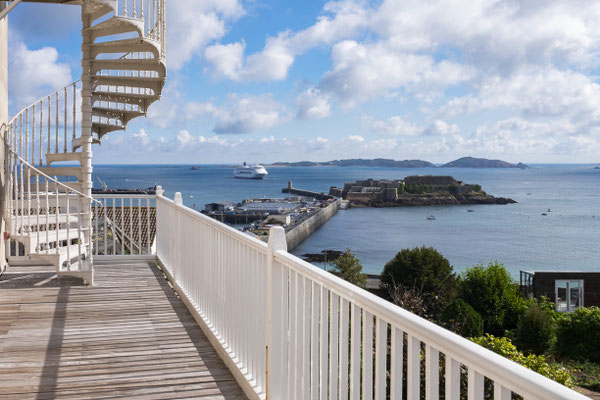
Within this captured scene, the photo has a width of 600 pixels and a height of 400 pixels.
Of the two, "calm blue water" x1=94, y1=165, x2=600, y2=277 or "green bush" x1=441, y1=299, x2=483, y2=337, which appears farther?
"calm blue water" x1=94, y1=165, x2=600, y2=277

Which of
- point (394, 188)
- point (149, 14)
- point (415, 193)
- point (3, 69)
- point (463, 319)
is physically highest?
point (149, 14)

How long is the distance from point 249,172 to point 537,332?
119m

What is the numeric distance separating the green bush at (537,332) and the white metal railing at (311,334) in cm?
1877

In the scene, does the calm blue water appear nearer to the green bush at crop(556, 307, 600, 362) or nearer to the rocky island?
the rocky island

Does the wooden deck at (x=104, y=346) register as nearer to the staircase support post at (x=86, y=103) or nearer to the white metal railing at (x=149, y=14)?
the staircase support post at (x=86, y=103)

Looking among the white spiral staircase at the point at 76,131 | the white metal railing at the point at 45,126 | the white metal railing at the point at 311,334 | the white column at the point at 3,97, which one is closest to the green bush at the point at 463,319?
the white spiral staircase at the point at 76,131

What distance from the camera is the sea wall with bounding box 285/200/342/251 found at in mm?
56969

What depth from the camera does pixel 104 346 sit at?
343 cm

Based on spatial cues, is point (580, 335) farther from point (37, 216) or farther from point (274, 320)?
point (274, 320)

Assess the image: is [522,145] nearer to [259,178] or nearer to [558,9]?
[558,9]

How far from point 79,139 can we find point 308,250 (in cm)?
5192

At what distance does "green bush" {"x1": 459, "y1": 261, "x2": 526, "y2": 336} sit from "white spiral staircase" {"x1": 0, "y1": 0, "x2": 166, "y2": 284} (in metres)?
22.3

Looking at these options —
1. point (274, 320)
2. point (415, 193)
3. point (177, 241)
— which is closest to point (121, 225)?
point (177, 241)

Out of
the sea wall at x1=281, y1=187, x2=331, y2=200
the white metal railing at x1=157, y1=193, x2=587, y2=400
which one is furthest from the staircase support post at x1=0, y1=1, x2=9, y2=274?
the sea wall at x1=281, y1=187, x2=331, y2=200
